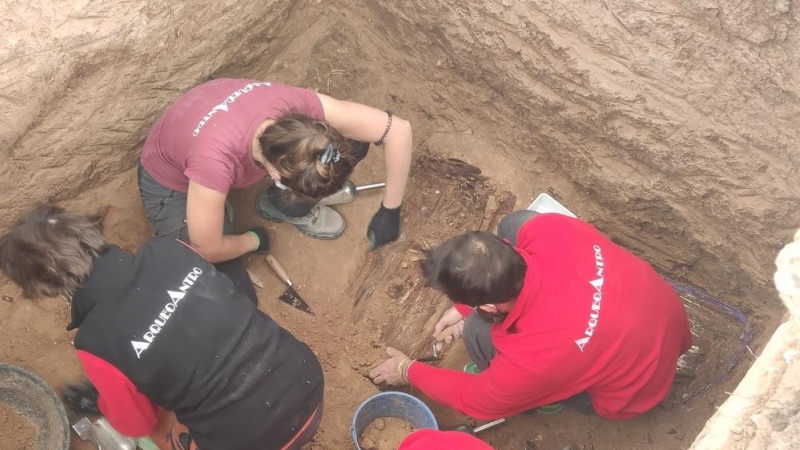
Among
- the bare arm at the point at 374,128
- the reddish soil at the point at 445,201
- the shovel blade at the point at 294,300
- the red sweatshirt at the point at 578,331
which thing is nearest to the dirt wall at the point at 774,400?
the red sweatshirt at the point at 578,331

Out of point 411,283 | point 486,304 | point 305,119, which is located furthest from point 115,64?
point 486,304

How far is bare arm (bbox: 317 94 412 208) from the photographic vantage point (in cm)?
266

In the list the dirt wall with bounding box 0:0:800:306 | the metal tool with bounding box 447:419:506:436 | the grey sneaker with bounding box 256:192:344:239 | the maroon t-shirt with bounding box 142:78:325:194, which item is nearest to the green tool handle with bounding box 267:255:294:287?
the grey sneaker with bounding box 256:192:344:239

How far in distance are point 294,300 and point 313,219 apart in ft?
1.42

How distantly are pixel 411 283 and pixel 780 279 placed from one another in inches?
77.9

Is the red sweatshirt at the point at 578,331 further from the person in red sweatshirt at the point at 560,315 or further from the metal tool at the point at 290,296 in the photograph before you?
the metal tool at the point at 290,296

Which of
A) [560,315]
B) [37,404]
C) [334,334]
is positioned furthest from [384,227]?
[37,404]

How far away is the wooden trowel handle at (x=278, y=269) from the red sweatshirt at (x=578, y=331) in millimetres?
1144

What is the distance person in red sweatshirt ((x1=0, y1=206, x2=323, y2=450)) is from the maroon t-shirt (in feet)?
1.32

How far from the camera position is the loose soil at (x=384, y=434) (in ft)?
9.03

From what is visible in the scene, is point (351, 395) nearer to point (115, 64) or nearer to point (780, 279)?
point (115, 64)

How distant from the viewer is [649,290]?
7.43 feet

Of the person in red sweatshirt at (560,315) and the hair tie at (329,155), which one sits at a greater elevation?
the hair tie at (329,155)

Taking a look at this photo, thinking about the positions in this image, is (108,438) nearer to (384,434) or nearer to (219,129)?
(384,434)
